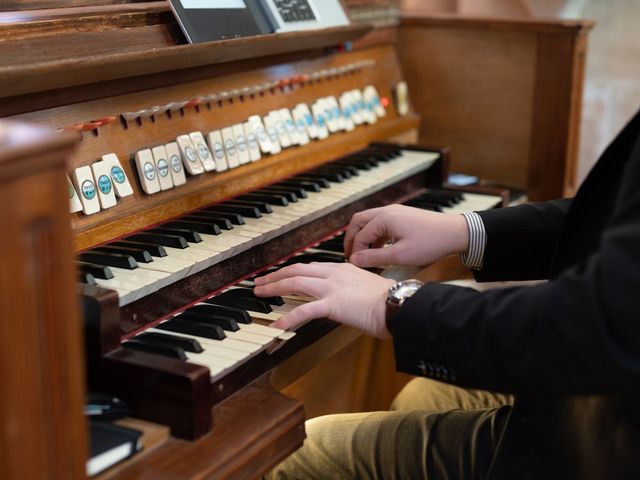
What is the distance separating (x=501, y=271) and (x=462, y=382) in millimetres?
568

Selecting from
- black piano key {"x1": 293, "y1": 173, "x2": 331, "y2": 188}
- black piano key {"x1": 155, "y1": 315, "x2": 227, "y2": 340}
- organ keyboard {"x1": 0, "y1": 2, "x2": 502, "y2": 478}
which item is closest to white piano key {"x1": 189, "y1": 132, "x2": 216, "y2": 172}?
organ keyboard {"x1": 0, "y1": 2, "x2": 502, "y2": 478}

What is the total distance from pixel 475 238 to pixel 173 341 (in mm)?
709

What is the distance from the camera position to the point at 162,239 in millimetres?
1743

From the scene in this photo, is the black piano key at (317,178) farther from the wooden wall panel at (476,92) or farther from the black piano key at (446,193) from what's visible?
the wooden wall panel at (476,92)

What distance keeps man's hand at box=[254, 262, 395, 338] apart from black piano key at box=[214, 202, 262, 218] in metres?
0.46

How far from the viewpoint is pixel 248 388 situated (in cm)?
147

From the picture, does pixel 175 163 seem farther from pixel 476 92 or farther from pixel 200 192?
pixel 476 92

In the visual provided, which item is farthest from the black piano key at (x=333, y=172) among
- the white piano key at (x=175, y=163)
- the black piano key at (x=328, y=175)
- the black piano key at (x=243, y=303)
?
the black piano key at (x=243, y=303)

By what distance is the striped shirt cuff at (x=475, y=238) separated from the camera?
1.80 m

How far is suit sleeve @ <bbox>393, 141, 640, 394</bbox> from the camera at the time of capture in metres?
1.17

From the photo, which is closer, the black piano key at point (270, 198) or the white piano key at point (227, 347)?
the white piano key at point (227, 347)

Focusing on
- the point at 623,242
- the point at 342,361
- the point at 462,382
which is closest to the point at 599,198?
the point at 623,242

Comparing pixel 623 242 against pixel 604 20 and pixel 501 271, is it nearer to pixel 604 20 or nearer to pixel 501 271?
pixel 501 271

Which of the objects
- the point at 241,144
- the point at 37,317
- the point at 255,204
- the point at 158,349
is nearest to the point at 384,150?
the point at 241,144
